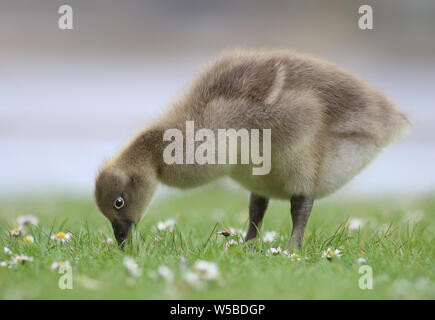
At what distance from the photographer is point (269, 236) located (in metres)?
3.57

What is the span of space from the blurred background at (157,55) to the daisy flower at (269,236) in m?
3.45

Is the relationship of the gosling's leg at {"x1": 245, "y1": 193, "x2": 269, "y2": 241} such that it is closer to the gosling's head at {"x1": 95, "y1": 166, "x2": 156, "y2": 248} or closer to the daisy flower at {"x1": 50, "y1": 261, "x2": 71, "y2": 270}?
the gosling's head at {"x1": 95, "y1": 166, "x2": 156, "y2": 248}

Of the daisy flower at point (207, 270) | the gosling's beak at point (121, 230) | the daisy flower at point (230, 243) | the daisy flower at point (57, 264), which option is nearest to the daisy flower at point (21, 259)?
the daisy flower at point (57, 264)

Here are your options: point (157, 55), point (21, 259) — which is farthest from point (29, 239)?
point (157, 55)

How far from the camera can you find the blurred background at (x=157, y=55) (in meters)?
8.54

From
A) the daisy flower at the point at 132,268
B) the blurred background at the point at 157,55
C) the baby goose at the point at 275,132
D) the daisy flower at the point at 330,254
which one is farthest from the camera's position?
the blurred background at the point at 157,55

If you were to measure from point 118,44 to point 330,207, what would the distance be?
40.0 ft

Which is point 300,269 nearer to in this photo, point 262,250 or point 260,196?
point 262,250

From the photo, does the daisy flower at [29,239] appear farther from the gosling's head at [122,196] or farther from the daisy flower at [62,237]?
A: the gosling's head at [122,196]

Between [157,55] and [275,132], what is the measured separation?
41.0 ft

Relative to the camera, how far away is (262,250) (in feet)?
10.3

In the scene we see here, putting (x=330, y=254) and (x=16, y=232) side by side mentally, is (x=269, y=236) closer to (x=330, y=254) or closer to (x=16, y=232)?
(x=330, y=254)

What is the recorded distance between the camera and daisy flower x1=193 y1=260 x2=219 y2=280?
257 centimetres

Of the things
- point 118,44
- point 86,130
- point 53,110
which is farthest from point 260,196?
point 118,44
